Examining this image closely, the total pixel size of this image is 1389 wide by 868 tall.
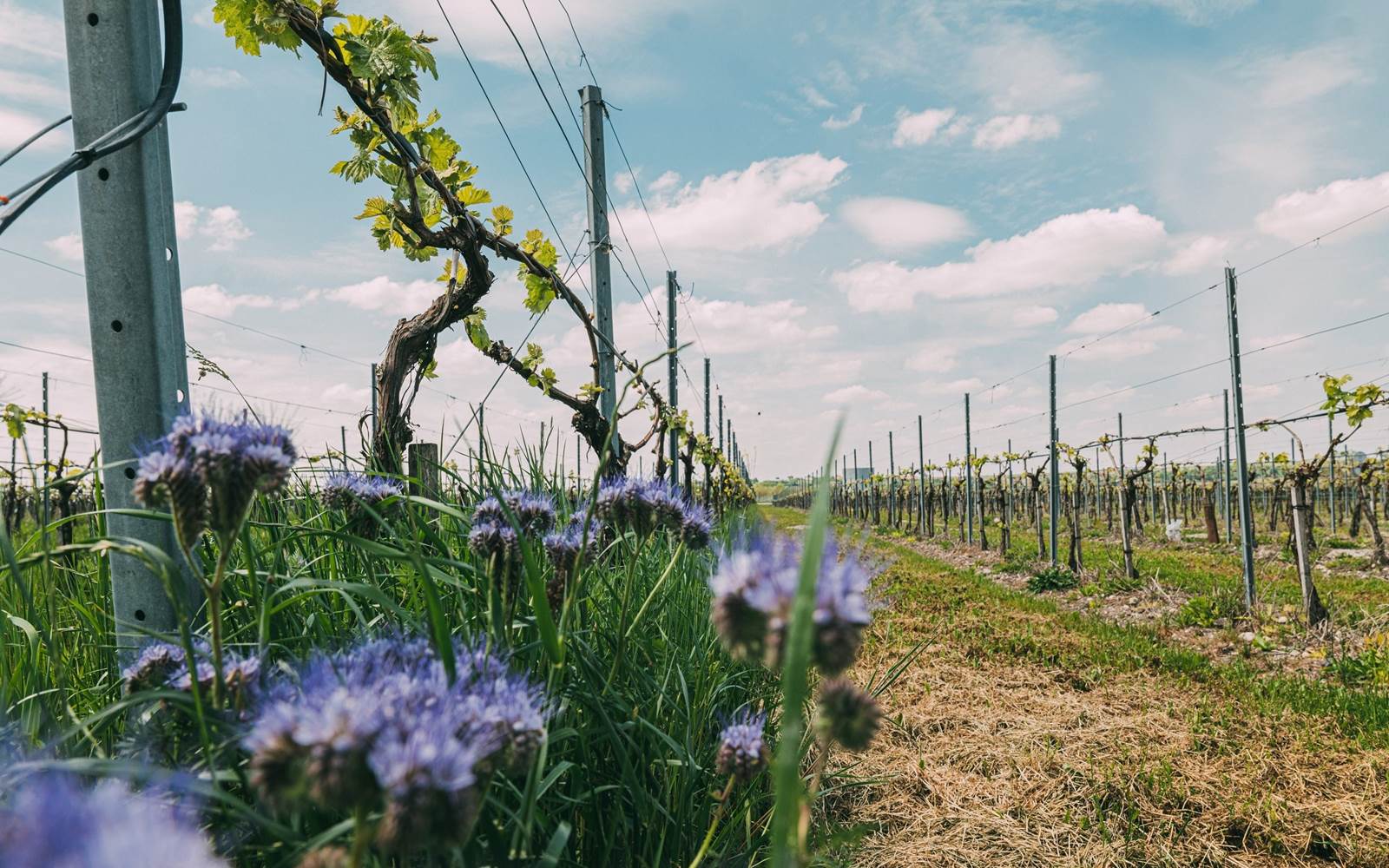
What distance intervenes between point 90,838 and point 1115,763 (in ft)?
17.2

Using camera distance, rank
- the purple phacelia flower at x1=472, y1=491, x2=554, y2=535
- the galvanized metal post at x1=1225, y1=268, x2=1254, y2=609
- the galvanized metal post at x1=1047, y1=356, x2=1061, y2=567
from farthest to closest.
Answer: the galvanized metal post at x1=1047, y1=356, x2=1061, y2=567, the galvanized metal post at x1=1225, y1=268, x2=1254, y2=609, the purple phacelia flower at x1=472, y1=491, x2=554, y2=535

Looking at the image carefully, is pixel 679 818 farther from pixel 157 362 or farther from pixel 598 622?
pixel 157 362

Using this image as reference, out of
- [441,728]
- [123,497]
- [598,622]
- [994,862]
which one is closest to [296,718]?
[441,728]

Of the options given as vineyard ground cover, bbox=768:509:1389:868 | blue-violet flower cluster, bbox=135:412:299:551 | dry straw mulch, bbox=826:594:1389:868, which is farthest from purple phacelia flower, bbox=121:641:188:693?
dry straw mulch, bbox=826:594:1389:868

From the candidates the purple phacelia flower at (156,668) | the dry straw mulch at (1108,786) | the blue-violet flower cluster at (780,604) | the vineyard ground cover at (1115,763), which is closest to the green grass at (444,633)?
the purple phacelia flower at (156,668)

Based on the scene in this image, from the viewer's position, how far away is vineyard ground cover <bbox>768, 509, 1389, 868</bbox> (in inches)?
142

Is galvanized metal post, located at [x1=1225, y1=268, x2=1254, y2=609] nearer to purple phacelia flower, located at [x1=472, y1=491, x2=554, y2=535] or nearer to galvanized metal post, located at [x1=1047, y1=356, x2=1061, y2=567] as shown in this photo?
galvanized metal post, located at [x1=1047, y1=356, x2=1061, y2=567]

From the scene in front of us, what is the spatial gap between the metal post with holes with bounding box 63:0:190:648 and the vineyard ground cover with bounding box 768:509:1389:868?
176 centimetres

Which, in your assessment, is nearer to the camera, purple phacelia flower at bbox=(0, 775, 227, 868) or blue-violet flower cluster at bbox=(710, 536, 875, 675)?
purple phacelia flower at bbox=(0, 775, 227, 868)

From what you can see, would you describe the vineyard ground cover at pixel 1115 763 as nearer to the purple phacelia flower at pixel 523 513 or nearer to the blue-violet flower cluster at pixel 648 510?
the blue-violet flower cluster at pixel 648 510

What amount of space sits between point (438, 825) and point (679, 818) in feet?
4.37

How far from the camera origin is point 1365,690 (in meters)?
6.22

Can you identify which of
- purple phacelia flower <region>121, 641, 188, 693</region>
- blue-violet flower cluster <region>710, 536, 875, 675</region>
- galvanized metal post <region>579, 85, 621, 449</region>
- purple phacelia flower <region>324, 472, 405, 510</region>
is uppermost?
galvanized metal post <region>579, 85, 621, 449</region>

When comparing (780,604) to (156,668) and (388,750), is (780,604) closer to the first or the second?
(388,750)
